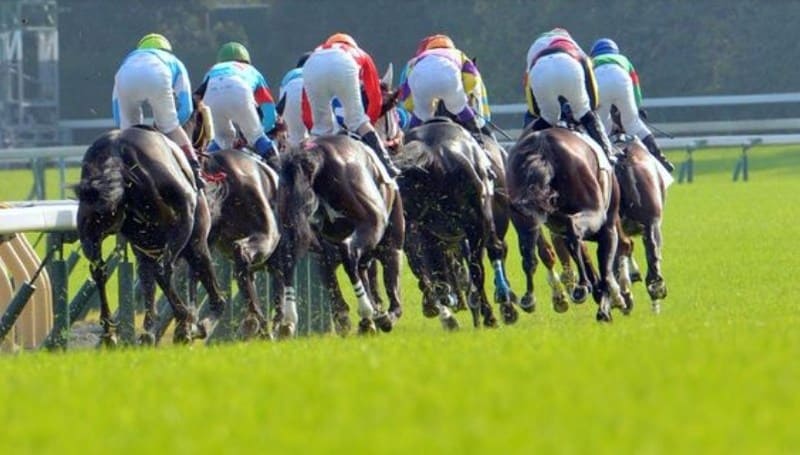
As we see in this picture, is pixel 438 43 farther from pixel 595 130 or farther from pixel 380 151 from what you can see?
pixel 380 151

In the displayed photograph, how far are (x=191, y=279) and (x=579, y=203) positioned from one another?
2.41 m

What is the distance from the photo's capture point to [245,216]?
1462cm

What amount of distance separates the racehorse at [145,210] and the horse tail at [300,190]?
0.50 meters

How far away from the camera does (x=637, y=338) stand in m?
11.1

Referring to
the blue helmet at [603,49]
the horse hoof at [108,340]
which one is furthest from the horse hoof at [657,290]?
the horse hoof at [108,340]

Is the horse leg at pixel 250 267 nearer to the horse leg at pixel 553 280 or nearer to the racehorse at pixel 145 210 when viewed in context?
the racehorse at pixel 145 210

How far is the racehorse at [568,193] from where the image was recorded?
14.7m

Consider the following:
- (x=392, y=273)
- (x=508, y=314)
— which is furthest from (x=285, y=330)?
(x=508, y=314)

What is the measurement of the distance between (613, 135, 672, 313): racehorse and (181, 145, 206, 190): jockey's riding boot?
3821mm

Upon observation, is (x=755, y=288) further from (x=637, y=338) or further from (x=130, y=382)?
(x=130, y=382)

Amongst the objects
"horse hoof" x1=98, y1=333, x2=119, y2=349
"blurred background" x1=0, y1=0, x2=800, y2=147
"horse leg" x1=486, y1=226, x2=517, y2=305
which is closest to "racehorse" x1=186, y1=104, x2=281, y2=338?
"horse hoof" x1=98, y1=333, x2=119, y2=349

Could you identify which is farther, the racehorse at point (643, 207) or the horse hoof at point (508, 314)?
the racehorse at point (643, 207)

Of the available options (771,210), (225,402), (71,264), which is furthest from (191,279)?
(771,210)

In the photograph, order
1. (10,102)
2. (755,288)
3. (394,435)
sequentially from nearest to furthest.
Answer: (394,435) < (755,288) < (10,102)
